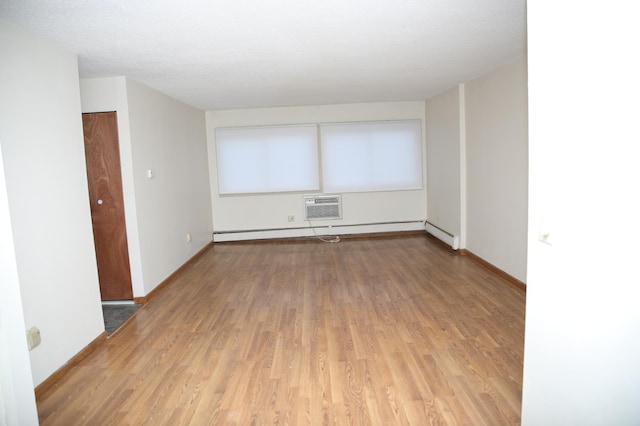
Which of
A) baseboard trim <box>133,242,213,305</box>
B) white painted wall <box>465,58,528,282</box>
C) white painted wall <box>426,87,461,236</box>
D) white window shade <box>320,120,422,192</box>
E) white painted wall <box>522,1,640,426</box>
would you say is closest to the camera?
white painted wall <box>522,1,640,426</box>

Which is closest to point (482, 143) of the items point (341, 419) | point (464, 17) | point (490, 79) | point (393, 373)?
point (490, 79)

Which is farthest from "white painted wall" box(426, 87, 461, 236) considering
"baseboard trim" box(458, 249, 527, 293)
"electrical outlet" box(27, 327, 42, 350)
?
"electrical outlet" box(27, 327, 42, 350)

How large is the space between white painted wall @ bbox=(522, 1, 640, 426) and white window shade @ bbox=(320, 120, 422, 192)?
5.46m

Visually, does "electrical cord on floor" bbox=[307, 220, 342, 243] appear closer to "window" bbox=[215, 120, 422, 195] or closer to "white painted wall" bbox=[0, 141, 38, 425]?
"window" bbox=[215, 120, 422, 195]

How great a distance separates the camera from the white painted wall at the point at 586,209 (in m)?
1.24

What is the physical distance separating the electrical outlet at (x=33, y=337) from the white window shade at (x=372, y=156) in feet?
16.8

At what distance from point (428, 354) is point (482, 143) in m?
3.04

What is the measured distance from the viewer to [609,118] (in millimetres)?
1264

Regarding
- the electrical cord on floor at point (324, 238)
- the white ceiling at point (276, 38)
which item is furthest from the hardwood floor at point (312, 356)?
the white ceiling at point (276, 38)

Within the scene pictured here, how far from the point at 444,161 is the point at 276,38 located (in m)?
4.04

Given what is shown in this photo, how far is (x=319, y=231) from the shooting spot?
287 inches

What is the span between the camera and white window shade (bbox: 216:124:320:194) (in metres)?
7.03

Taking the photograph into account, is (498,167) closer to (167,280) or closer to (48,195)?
(167,280)

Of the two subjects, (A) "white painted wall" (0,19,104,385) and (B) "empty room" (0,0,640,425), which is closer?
(B) "empty room" (0,0,640,425)
